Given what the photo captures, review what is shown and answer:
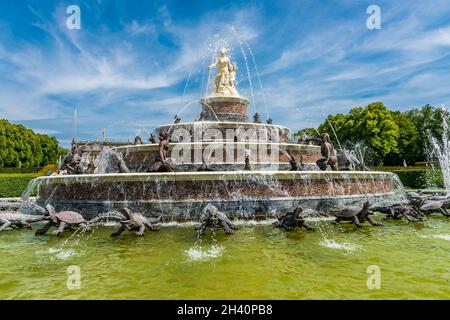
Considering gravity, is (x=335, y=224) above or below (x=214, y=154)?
below

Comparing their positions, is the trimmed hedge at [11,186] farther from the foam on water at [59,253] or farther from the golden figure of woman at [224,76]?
the foam on water at [59,253]

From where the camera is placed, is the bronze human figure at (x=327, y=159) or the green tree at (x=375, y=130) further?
the green tree at (x=375, y=130)

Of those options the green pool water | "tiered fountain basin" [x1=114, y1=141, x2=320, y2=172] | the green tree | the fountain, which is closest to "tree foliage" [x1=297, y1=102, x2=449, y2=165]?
the green tree

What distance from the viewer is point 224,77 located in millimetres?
30141

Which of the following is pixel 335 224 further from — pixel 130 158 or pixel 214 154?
pixel 130 158

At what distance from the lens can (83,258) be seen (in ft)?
26.1

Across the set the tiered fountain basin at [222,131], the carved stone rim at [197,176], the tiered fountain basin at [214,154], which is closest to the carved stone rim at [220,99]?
the tiered fountain basin at [222,131]

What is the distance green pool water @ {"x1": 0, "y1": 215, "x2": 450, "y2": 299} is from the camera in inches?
226

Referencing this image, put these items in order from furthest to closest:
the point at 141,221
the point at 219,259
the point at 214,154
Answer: the point at 214,154 → the point at 141,221 → the point at 219,259

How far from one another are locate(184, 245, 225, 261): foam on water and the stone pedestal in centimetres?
1973

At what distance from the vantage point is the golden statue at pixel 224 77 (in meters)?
29.8

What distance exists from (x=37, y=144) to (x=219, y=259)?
98.7 m

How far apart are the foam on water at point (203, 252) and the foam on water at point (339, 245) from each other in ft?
8.79
